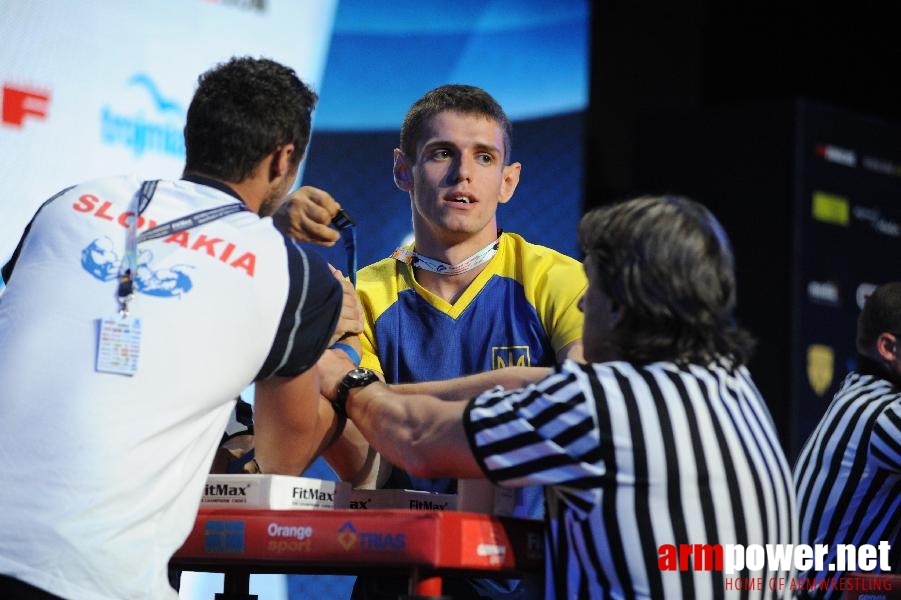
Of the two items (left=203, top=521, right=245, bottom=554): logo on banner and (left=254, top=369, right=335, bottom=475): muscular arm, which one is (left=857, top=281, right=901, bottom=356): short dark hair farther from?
(left=203, top=521, right=245, bottom=554): logo on banner

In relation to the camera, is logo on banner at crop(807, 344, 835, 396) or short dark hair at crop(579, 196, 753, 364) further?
logo on banner at crop(807, 344, 835, 396)

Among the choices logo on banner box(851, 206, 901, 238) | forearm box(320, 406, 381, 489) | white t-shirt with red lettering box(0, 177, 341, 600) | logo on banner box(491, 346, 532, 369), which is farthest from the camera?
logo on banner box(851, 206, 901, 238)

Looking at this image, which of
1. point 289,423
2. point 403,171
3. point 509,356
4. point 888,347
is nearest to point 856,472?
point 888,347

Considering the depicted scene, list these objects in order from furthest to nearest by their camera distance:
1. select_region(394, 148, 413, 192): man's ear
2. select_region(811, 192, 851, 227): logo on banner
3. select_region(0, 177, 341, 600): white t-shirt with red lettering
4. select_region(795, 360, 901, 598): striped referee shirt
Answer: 1. select_region(811, 192, 851, 227): logo on banner
2. select_region(795, 360, 901, 598): striped referee shirt
3. select_region(394, 148, 413, 192): man's ear
4. select_region(0, 177, 341, 600): white t-shirt with red lettering

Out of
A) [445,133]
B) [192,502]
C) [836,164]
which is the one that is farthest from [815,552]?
[836,164]

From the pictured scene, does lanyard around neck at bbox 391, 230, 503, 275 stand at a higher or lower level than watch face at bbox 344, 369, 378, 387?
higher

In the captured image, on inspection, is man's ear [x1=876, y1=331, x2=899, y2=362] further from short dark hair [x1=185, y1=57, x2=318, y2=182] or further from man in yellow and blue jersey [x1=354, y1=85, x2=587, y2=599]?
short dark hair [x1=185, y1=57, x2=318, y2=182]

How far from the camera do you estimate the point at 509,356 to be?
250 cm

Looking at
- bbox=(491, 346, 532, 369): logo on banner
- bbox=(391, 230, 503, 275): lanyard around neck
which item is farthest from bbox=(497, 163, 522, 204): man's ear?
bbox=(491, 346, 532, 369): logo on banner

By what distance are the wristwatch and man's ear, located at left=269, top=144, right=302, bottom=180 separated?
38cm

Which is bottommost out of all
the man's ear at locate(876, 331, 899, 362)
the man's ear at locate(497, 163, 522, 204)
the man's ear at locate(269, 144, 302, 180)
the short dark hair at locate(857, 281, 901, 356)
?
the man's ear at locate(876, 331, 899, 362)

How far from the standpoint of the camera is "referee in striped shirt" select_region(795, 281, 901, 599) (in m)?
3.04

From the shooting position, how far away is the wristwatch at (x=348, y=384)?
2070 millimetres

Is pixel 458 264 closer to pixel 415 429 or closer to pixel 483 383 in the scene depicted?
pixel 483 383
